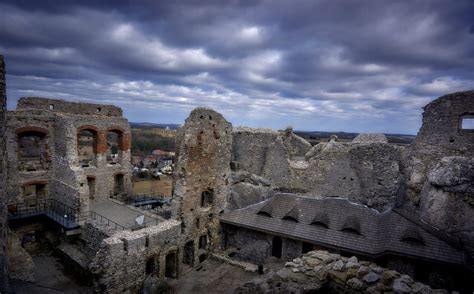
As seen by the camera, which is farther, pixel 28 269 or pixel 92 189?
pixel 92 189

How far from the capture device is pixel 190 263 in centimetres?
1803

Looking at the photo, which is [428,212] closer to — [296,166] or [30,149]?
[296,166]

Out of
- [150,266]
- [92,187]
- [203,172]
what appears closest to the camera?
[150,266]

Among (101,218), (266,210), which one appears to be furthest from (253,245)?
(101,218)

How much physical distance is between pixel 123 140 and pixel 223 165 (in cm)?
1071

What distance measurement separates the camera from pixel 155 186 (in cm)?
4697

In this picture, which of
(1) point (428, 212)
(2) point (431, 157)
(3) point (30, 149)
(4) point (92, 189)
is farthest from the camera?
(3) point (30, 149)

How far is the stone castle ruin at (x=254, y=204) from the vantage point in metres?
14.1

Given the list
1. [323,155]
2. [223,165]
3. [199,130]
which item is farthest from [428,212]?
[199,130]

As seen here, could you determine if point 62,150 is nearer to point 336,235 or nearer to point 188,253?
point 188,253

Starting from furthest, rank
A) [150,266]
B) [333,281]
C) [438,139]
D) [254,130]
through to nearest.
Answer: [254,130] < [438,139] < [150,266] < [333,281]

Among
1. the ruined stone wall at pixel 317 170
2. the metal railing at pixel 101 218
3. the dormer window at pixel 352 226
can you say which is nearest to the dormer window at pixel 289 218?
the ruined stone wall at pixel 317 170

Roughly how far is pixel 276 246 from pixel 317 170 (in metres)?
5.51

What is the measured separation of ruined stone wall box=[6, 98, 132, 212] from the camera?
1947 centimetres
